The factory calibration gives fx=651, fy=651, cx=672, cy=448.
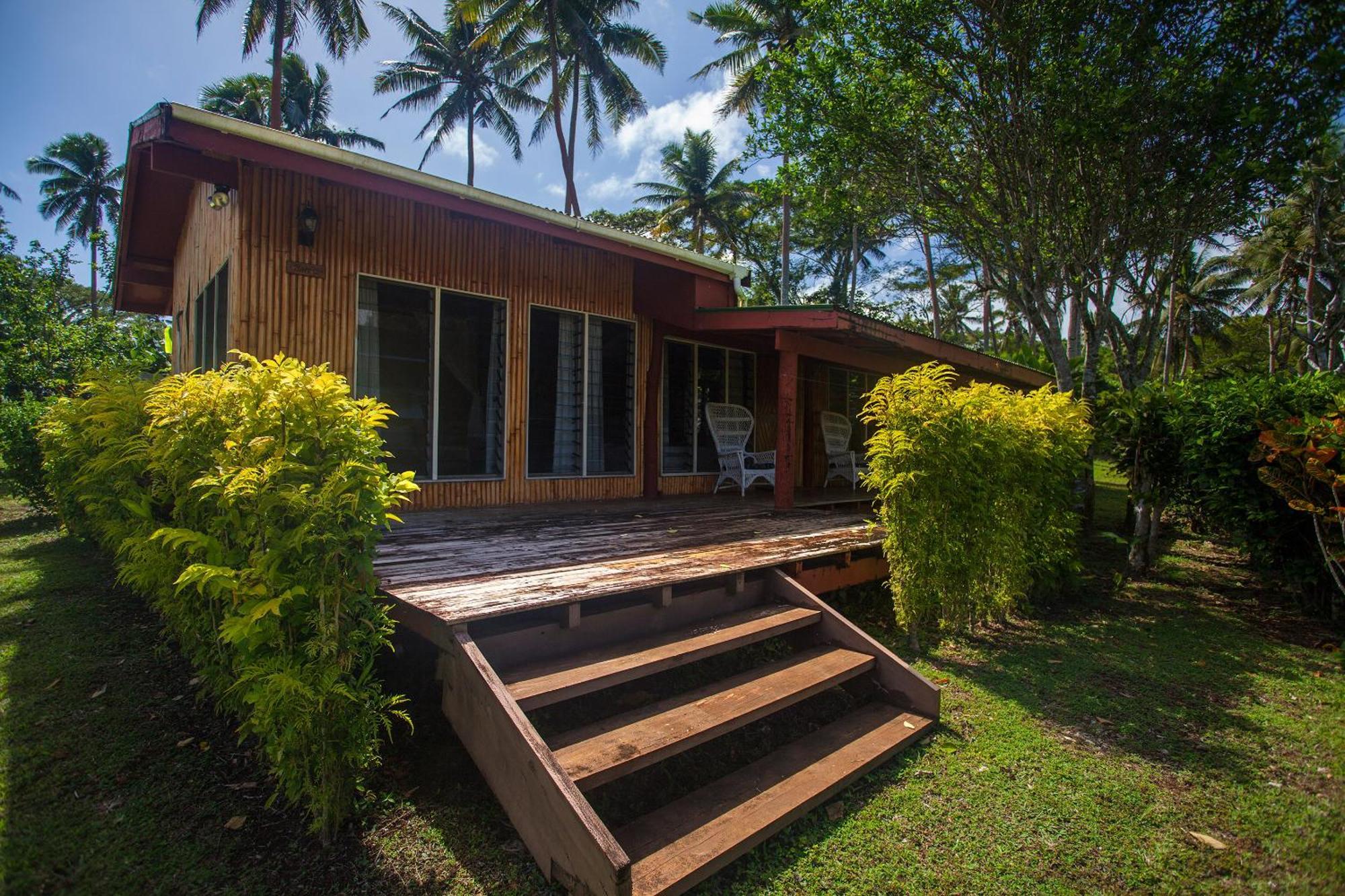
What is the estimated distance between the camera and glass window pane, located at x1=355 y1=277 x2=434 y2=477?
5.40 m

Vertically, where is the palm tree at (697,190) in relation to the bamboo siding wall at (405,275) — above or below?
above

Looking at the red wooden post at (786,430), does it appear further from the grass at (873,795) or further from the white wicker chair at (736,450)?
the grass at (873,795)

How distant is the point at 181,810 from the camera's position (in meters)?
2.32

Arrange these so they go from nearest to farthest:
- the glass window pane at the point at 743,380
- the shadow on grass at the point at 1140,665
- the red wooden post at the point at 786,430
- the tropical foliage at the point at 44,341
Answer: the shadow on grass at the point at 1140,665 → the red wooden post at the point at 786,430 → the glass window pane at the point at 743,380 → the tropical foliage at the point at 44,341

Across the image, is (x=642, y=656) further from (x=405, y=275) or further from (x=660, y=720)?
(x=405, y=275)

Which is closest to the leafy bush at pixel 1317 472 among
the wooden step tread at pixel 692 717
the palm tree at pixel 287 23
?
the wooden step tread at pixel 692 717

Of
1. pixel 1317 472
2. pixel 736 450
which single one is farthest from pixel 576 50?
pixel 1317 472

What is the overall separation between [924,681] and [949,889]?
1234mm

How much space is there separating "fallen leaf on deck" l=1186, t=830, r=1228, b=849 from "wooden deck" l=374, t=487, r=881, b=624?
7.01 feet

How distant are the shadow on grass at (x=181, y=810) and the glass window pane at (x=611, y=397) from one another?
4.12 meters

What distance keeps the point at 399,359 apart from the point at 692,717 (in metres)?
4.21

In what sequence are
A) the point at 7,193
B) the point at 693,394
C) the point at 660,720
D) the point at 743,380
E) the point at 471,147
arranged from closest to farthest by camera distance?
the point at 660,720, the point at 693,394, the point at 743,380, the point at 471,147, the point at 7,193

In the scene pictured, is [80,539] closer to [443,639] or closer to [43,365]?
[443,639]

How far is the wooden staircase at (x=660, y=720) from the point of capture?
6.64 ft
